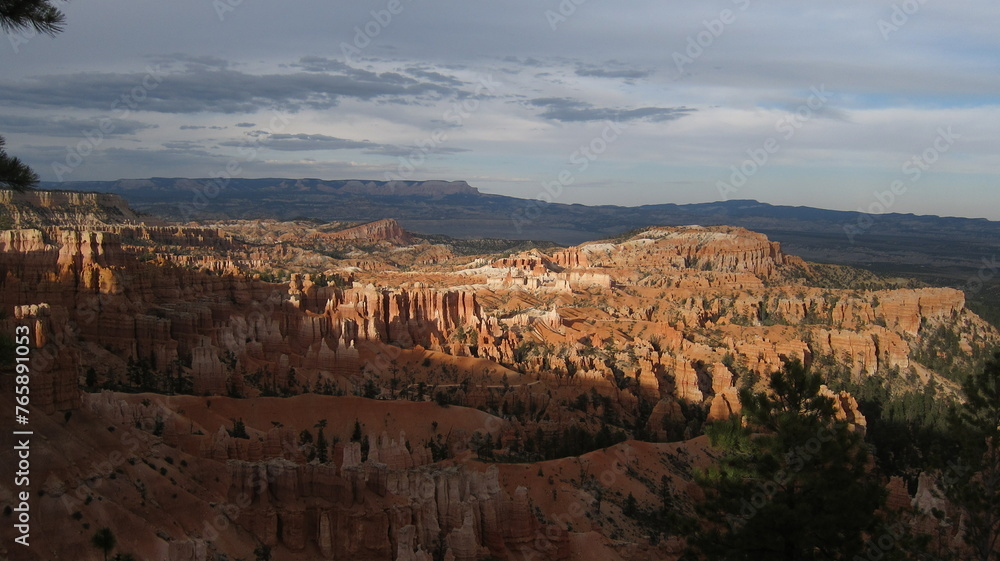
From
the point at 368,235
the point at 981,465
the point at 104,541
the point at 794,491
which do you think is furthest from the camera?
the point at 368,235

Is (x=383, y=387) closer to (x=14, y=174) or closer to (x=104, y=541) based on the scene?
(x=104, y=541)

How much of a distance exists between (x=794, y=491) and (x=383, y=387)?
37521mm

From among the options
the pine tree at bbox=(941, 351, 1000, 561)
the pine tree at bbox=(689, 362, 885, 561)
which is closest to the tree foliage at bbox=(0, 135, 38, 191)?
the pine tree at bbox=(689, 362, 885, 561)

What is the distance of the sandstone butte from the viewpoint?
2311cm

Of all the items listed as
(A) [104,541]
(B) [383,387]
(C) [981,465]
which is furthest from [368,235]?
(C) [981,465]

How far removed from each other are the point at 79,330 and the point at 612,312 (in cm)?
5827

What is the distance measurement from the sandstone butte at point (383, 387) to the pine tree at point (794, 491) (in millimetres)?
10068

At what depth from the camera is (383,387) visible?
53.9 metres

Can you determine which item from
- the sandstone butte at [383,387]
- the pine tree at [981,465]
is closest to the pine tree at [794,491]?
the pine tree at [981,465]

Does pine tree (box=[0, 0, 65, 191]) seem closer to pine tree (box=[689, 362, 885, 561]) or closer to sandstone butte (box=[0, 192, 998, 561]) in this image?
sandstone butte (box=[0, 192, 998, 561])

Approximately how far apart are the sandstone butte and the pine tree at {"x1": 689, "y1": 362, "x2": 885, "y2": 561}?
396 inches

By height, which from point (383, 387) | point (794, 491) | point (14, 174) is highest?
point (14, 174)

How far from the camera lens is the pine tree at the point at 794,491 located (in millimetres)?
18219

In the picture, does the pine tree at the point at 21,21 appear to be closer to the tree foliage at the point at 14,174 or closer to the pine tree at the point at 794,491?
the tree foliage at the point at 14,174
